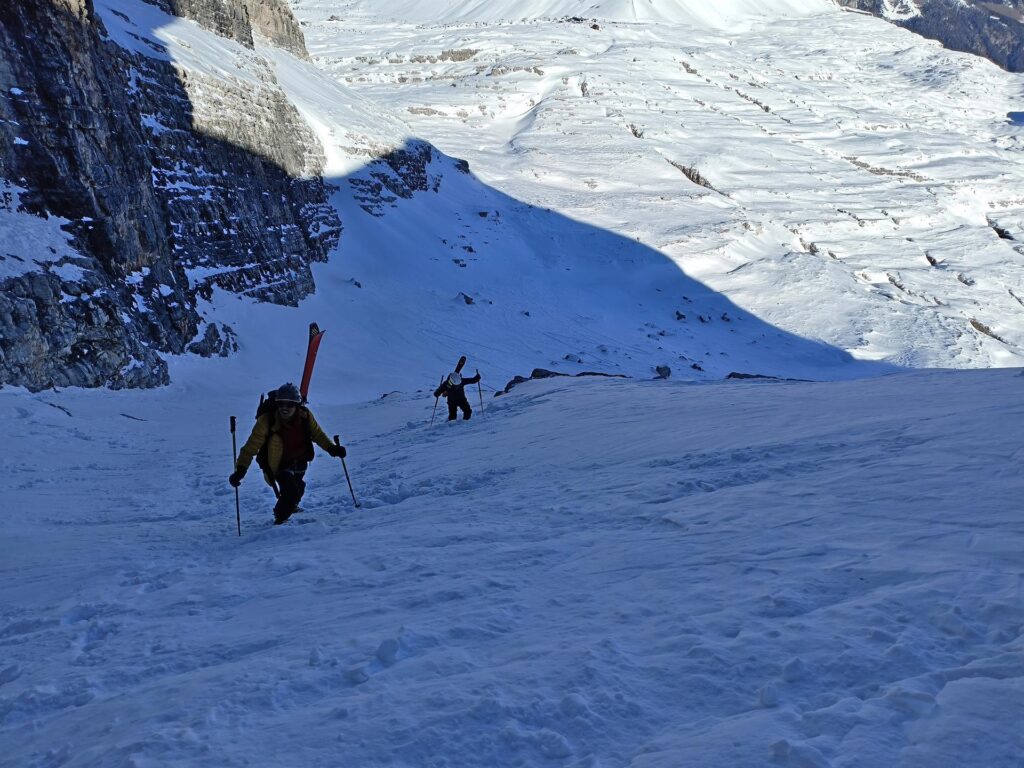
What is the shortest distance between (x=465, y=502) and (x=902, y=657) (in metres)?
5.19

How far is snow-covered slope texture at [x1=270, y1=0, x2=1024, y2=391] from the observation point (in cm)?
3834

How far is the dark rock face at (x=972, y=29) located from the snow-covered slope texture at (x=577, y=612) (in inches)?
7239

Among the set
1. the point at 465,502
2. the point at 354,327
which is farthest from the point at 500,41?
the point at 465,502

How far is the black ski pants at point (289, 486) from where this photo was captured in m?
8.25

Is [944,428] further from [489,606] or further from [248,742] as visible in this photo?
[248,742]

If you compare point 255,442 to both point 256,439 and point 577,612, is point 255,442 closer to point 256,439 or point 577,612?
point 256,439

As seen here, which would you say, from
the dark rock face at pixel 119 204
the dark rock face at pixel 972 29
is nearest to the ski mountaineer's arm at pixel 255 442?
the dark rock face at pixel 119 204

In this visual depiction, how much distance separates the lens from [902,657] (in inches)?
134

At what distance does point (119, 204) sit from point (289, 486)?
16411 millimetres

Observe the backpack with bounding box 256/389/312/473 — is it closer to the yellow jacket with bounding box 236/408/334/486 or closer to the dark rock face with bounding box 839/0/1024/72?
the yellow jacket with bounding box 236/408/334/486

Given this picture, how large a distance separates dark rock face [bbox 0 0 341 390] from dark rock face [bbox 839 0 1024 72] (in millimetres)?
170293

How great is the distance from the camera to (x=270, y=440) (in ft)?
26.6

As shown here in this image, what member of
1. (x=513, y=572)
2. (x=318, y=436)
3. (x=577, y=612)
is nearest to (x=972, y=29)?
(x=318, y=436)

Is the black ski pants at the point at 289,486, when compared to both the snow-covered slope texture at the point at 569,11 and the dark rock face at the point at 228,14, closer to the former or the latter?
the dark rock face at the point at 228,14
